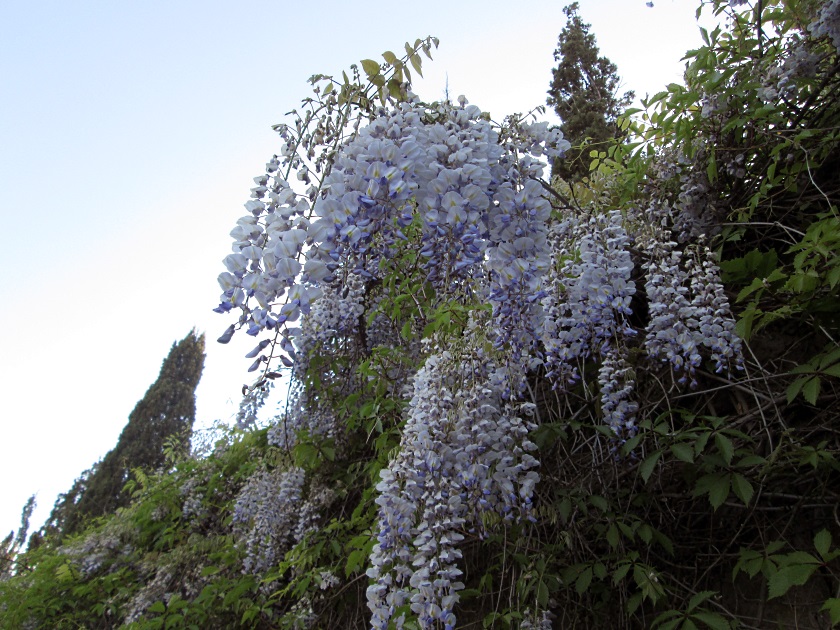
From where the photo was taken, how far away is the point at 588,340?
2.29 metres

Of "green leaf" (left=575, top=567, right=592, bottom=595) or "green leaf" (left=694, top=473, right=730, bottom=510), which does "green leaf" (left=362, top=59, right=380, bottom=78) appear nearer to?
"green leaf" (left=694, top=473, right=730, bottom=510)

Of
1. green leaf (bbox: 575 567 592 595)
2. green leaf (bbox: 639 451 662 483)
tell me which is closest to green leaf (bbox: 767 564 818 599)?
green leaf (bbox: 639 451 662 483)

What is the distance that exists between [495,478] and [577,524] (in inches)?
17.6

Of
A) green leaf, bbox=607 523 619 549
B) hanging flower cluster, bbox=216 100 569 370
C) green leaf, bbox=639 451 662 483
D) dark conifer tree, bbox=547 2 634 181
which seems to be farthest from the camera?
dark conifer tree, bbox=547 2 634 181

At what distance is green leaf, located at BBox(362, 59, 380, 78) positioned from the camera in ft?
6.16

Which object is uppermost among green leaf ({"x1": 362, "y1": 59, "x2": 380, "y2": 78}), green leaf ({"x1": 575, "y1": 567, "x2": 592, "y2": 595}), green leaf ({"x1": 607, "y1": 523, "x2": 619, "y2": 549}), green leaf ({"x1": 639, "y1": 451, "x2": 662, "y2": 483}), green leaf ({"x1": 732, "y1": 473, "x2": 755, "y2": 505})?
green leaf ({"x1": 362, "y1": 59, "x2": 380, "y2": 78})

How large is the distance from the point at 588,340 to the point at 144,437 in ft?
54.0

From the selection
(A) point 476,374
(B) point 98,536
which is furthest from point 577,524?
(B) point 98,536

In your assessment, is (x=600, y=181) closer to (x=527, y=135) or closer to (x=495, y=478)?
(x=527, y=135)

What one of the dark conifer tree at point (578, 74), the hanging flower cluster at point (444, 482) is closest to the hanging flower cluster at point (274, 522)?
the hanging flower cluster at point (444, 482)

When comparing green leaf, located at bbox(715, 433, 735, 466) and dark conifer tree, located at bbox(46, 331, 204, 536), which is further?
dark conifer tree, located at bbox(46, 331, 204, 536)

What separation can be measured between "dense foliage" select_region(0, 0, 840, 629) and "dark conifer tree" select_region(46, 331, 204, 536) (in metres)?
8.57

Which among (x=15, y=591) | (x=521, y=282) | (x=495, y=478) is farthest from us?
(x=15, y=591)

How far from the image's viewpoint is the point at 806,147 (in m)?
2.29
